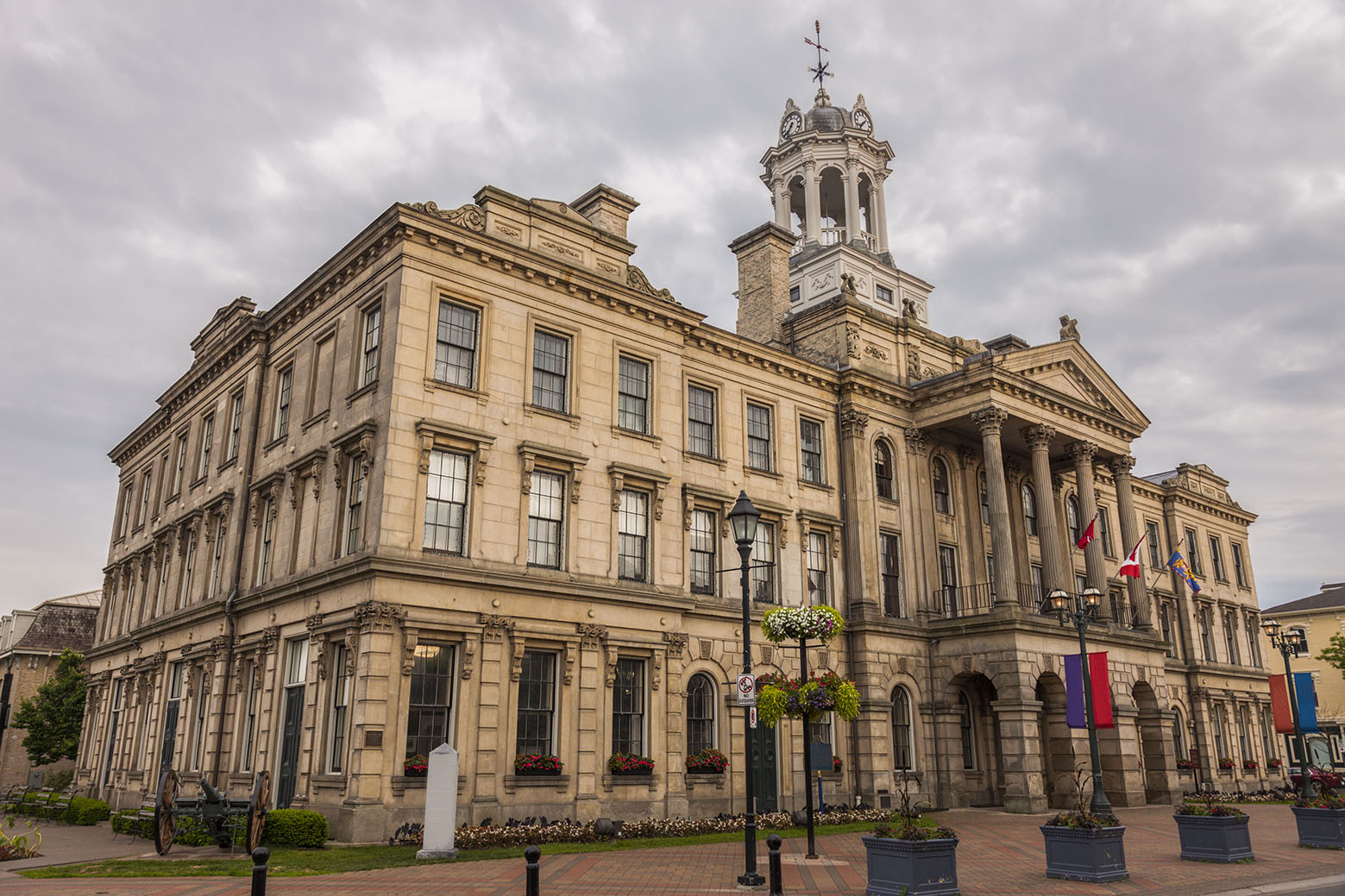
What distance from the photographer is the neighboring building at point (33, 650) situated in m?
50.6

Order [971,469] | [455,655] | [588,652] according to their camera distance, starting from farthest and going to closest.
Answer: [971,469] → [588,652] → [455,655]

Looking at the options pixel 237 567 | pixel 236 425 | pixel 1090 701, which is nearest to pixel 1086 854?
pixel 1090 701

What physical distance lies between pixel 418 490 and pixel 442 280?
5233 millimetres

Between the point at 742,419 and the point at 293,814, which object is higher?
the point at 742,419

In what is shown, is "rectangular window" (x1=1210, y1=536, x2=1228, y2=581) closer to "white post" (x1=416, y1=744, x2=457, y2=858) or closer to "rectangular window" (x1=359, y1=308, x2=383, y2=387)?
"rectangular window" (x1=359, y1=308, x2=383, y2=387)

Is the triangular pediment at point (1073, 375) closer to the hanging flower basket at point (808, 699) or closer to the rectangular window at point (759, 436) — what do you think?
the rectangular window at point (759, 436)

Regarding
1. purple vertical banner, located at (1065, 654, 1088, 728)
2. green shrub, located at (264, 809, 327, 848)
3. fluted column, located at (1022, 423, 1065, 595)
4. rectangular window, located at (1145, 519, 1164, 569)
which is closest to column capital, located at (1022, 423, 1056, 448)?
fluted column, located at (1022, 423, 1065, 595)

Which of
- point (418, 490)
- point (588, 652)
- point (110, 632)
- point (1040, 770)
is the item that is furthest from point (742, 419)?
point (110, 632)

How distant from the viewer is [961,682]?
1293 inches

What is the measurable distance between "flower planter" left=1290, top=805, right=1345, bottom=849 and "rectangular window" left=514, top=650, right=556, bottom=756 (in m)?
16.0

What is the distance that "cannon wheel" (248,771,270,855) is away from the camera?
17609 millimetres

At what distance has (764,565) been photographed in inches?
1153

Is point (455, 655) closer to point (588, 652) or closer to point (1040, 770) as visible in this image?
point (588, 652)

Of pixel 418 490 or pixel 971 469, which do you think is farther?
pixel 971 469
